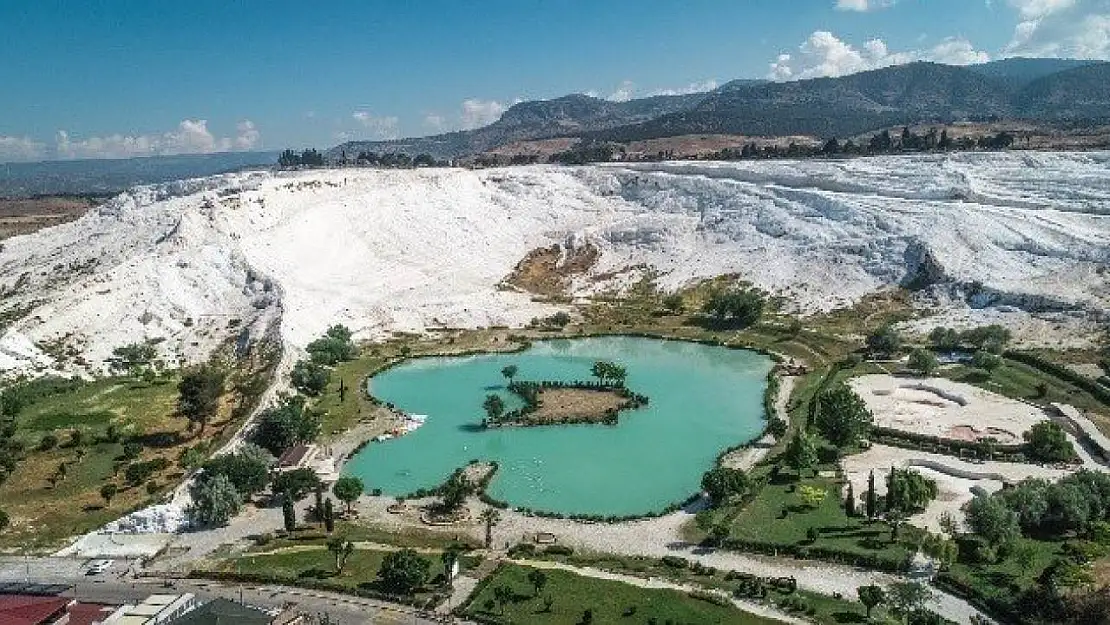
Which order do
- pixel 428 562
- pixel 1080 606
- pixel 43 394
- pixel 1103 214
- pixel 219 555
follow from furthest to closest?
pixel 1103 214, pixel 43 394, pixel 219 555, pixel 428 562, pixel 1080 606

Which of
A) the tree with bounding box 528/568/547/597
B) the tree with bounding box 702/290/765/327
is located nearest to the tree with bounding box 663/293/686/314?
the tree with bounding box 702/290/765/327

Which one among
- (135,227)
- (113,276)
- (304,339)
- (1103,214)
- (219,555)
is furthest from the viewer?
(135,227)

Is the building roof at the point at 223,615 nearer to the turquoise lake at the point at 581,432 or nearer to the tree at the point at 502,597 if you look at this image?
the tree at the point at 502,597

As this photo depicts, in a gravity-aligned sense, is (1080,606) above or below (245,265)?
below

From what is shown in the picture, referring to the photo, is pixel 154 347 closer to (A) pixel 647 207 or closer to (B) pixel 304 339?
(B) pixel 304 339

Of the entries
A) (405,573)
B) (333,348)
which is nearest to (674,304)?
(333,348)

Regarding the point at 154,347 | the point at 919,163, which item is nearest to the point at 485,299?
the point at 154,347

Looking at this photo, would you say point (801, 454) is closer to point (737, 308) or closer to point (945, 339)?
point (945, 339)
